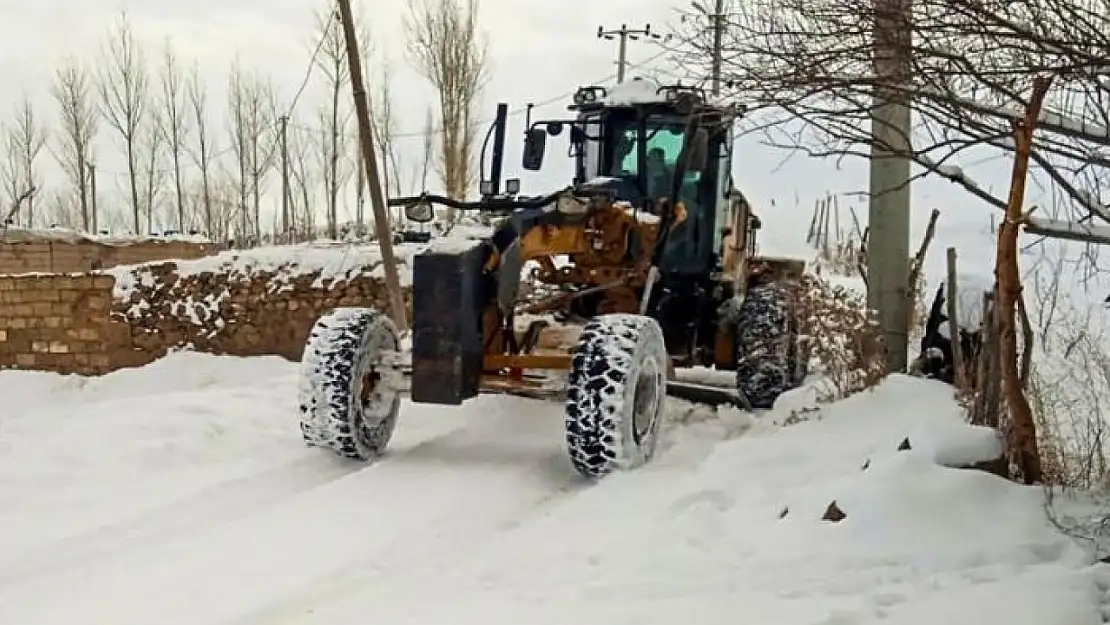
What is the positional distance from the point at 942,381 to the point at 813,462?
1529 mm

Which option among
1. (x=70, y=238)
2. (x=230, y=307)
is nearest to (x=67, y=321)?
(x=230, y=307)

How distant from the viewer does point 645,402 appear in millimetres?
6000

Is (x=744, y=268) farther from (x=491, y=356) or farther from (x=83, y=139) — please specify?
(x=83, y=139)

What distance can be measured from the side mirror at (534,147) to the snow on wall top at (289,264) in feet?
19.2

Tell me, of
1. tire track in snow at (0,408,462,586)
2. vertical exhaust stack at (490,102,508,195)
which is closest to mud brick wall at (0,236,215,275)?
vertical exhaust stack at (490,102,508,195)

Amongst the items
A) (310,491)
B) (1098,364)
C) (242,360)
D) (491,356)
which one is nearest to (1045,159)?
(1098,364)

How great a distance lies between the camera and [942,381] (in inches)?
254

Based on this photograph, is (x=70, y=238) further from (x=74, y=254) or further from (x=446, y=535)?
(x=446, y=535)

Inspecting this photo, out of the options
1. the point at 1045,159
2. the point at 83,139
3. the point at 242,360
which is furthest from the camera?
the point at 83,139

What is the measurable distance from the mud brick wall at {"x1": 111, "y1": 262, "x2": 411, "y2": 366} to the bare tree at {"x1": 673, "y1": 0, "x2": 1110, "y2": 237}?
981 centimetres

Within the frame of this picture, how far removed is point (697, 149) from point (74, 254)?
14482 mm

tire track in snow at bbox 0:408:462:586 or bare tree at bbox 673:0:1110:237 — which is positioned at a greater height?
bare tree at bbox 673:0:1110:237

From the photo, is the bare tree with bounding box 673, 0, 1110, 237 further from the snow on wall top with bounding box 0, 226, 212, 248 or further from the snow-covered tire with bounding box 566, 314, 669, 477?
the snow on wall top with bounding box 0, 226, 212, 248

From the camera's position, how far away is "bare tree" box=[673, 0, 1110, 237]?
3.26 m
